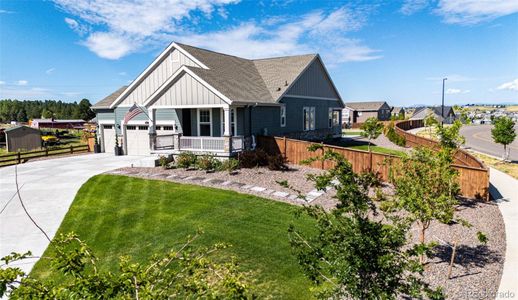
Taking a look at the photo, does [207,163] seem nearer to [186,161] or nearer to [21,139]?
[186,161]

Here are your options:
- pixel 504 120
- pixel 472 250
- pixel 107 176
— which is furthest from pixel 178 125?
pixel 504 120

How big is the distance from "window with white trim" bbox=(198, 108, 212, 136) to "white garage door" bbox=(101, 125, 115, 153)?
29.1 ft

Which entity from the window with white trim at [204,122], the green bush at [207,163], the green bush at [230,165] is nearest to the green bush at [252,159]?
the green bush at [230,165]

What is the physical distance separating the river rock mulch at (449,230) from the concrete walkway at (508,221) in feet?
0.43

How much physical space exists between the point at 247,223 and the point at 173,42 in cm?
1603

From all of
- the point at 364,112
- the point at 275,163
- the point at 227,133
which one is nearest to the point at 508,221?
the point at 275,163

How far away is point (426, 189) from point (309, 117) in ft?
66.4

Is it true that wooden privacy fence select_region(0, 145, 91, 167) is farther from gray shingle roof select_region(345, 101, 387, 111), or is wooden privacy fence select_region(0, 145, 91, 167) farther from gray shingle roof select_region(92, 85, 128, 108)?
gray shingle roof select_region(345, 101, 387, 111)

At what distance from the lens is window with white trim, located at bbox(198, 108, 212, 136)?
1983cm

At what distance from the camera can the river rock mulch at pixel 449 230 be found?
265 inches

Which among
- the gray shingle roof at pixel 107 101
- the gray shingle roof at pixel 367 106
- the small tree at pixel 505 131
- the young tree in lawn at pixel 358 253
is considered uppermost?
the gray shingle roof at pixel 367 106

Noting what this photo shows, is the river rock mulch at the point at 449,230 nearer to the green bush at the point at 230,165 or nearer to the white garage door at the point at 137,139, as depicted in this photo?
the green bush at the point at 230,165

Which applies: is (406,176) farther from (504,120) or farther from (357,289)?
(504,120)

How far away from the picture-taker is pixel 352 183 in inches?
174
